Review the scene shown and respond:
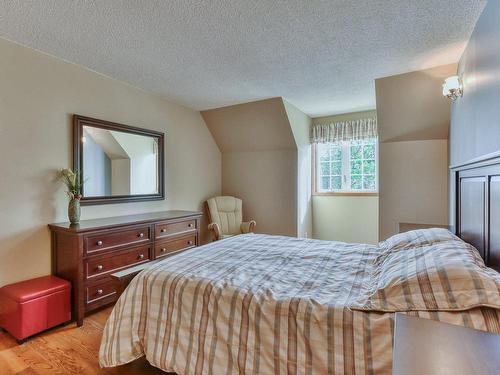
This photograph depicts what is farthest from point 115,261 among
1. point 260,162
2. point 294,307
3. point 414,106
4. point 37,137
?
point 414,106

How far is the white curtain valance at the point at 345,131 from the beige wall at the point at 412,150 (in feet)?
2.18

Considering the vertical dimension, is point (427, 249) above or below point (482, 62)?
below

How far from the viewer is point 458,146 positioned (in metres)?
2.68

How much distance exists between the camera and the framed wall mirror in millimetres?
2844

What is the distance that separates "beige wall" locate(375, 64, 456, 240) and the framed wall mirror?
2.88 metres

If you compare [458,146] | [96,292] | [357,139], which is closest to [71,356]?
[96,292]

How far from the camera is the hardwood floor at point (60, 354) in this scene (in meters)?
1.80

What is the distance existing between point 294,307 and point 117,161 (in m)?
2.69

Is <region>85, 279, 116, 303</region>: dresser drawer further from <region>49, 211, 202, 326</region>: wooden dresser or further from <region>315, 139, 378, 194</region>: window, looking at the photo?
<region>315, 139, 378, 194</region>: window

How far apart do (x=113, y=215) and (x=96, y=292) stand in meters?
0.90

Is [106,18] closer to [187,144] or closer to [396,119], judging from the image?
[187,144]

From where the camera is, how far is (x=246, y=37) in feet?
7.32

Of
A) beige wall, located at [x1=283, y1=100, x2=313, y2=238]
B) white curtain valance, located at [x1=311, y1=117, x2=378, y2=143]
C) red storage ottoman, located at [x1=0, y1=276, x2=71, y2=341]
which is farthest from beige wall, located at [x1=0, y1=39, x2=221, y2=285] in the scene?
white curtain valance, located at [x1=311, y1=117, x2=378, y2=143]

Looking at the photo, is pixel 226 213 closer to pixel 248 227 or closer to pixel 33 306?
pixel 248 227
